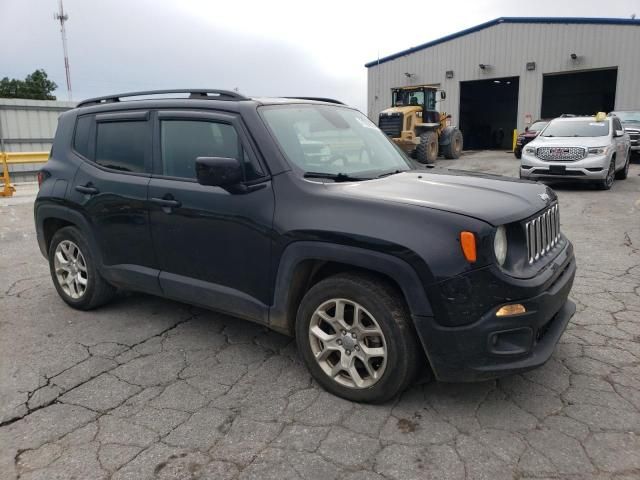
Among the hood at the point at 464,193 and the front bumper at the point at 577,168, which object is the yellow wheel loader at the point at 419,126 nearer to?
the front bumper at the point at 577,168

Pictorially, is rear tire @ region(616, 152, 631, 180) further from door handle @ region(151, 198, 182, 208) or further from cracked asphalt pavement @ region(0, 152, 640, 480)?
door handle @ region(151, 198, 182, 208)

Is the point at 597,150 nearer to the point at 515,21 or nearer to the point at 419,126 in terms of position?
the point at 419,126

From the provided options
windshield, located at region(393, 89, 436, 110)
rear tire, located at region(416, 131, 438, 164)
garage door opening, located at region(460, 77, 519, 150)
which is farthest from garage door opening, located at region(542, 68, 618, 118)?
rear tire, located at region(416, 131, 438, 164)

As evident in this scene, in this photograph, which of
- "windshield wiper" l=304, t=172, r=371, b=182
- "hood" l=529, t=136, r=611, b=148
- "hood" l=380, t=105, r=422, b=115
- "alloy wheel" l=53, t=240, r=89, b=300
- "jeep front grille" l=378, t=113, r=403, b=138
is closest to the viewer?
"windshield wiper" l=304, t=172, r=371, b=182

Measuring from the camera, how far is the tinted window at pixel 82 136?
14.5 ft

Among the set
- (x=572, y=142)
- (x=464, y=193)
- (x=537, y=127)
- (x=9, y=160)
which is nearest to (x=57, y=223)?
(x=464, y=193)

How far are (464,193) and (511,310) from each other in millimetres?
758

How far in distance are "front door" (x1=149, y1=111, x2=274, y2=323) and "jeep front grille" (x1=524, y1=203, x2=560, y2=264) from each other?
152cm

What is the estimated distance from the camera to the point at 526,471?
2.41 metres

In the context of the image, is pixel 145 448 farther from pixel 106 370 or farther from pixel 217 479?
pixel 106 370

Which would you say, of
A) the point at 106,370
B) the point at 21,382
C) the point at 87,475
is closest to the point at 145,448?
the point at 87,475

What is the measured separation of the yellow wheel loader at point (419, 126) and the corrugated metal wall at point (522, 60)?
7362mm

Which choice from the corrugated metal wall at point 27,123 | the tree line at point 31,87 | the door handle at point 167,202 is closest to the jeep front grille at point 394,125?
the corrugated metal wall at point 27,123

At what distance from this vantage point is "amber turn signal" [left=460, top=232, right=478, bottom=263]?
8.47 ft
